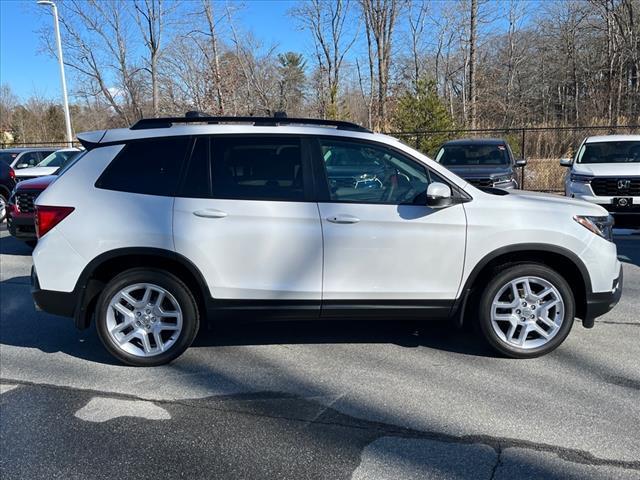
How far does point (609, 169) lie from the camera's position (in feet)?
32.0

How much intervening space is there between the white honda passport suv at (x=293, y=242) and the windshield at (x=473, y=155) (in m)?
7.33

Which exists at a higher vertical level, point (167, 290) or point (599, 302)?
point (167, 290)

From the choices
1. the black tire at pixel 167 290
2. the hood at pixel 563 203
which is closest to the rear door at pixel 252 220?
the black tire at pixel 167 290

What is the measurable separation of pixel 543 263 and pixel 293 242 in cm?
199

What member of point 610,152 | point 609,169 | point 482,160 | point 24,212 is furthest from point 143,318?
point 610,152

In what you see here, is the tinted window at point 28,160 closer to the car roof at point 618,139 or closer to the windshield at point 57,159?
the windshield at point 57,159

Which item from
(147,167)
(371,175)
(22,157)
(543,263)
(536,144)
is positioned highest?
(536,144)

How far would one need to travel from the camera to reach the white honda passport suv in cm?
404

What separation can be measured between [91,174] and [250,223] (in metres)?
1.32

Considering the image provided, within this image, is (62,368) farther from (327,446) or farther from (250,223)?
(327,446)

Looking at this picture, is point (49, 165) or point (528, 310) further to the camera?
point (49, 165)

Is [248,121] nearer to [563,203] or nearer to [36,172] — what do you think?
[563,203]

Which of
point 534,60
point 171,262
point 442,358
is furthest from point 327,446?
point 534,60

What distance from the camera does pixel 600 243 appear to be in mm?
4184
